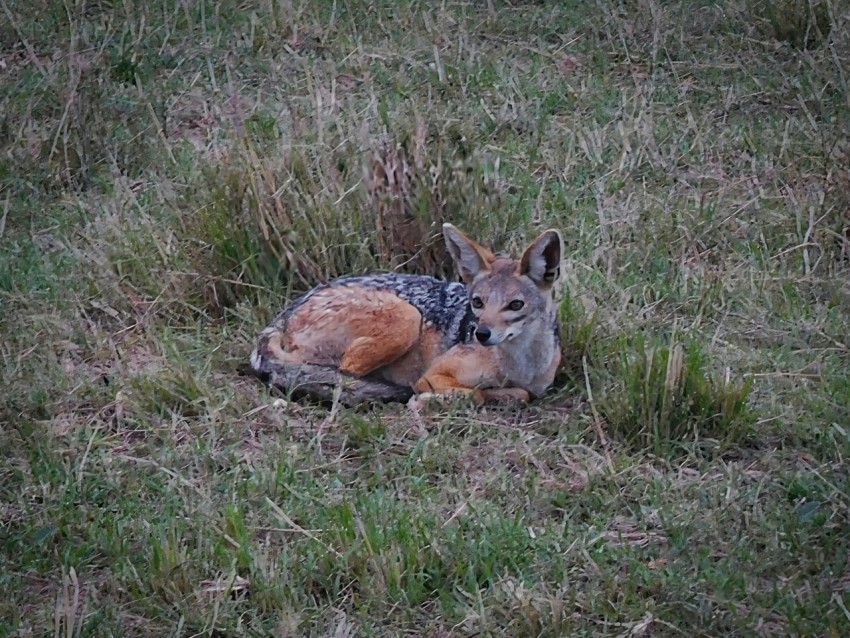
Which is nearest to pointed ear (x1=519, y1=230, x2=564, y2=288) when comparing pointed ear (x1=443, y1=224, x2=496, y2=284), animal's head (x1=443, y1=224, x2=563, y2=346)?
animal's head (x1=443, y1=224, x2=563, y2=346)

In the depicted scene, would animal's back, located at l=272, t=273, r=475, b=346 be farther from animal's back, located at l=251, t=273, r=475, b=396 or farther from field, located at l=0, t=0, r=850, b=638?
field, located at l=0, t=0, r=850, b=638

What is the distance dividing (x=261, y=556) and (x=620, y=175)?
14.5ft

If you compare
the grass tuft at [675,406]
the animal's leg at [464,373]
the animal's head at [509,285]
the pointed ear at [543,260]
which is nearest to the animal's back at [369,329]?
the animal's leg at [464,373]

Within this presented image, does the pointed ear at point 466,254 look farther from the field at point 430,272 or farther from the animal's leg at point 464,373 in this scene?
the field at point 430,272

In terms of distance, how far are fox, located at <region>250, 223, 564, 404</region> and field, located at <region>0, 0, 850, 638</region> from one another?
0.15 m

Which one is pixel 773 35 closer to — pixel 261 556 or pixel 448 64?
pixel 448 64

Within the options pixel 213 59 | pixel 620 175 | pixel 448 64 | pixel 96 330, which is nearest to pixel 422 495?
pixel 96 330

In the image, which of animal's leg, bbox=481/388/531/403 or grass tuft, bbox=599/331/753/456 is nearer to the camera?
grass tuft, bbox=599/331/753/456

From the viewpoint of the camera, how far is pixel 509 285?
19.3 ft

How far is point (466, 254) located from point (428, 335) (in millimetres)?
487

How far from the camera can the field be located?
14.4ft

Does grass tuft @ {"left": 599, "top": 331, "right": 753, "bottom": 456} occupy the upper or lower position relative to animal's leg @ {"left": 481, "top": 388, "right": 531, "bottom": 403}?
upper

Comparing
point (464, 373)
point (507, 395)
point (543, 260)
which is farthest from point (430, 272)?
point (507, 395)

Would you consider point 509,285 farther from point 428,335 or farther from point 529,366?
point 428,335
